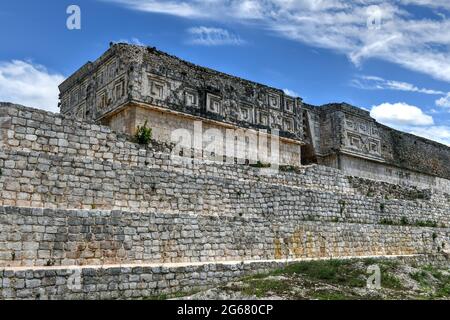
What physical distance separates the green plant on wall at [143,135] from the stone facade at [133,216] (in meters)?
0.27

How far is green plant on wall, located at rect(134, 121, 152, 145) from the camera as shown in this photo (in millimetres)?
13250

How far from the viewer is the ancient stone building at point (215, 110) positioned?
48.4 ft

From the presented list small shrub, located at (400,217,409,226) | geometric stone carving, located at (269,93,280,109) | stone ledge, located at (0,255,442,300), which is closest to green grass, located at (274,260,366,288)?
stone ledge, located at (0,255,442,300)

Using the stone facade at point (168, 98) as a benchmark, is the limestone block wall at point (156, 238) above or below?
below

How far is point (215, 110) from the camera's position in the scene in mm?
16344

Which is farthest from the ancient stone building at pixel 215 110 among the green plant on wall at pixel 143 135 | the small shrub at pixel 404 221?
the small shrub at pixel 404 221

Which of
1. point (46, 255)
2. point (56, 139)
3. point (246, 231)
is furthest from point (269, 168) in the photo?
point (46, 255)

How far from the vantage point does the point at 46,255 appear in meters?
9.66

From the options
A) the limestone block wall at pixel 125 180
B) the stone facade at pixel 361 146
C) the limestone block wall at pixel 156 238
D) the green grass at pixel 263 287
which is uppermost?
the stone facade at pixel 361 146

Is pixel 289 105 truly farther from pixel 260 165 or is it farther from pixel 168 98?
pixel 168 98

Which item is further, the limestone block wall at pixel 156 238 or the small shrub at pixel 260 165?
the small shrub at pixel 260 165

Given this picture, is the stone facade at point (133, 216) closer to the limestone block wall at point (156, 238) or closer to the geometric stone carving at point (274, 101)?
the limestone block wall at point (156, 238)

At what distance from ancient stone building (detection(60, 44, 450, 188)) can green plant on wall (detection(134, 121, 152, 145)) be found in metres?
0.89
